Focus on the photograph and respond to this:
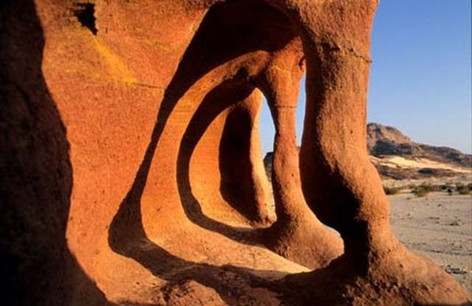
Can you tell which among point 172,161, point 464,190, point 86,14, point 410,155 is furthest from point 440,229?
point 410,155

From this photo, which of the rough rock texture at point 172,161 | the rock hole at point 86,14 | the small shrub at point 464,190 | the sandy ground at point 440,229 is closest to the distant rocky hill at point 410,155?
the small shrub at point 464,190

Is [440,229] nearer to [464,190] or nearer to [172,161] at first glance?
[172,161]

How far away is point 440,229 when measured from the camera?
12844 millimetres

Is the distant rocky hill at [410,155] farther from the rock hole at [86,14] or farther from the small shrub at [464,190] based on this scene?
the rock hole at [86,14]

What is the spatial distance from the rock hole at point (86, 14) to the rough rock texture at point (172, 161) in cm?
1

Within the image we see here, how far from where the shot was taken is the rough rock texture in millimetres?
2678

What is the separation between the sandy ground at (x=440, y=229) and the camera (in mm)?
8812

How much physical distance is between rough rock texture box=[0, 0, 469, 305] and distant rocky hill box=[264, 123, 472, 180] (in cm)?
3721

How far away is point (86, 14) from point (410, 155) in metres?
52.5

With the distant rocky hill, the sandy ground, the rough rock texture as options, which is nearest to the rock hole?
the rough rock texture

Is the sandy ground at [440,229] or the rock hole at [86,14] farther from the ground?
the rock hole at [86,14]

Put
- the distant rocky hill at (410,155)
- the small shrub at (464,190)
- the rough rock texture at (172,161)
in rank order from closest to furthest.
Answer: the rough rock texture at (172,161) < the small shrub at (464,190) < the distant rocky hill at (410,155)

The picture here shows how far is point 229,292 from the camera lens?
4.32 meters

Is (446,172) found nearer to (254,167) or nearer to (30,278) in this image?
(254,167)
